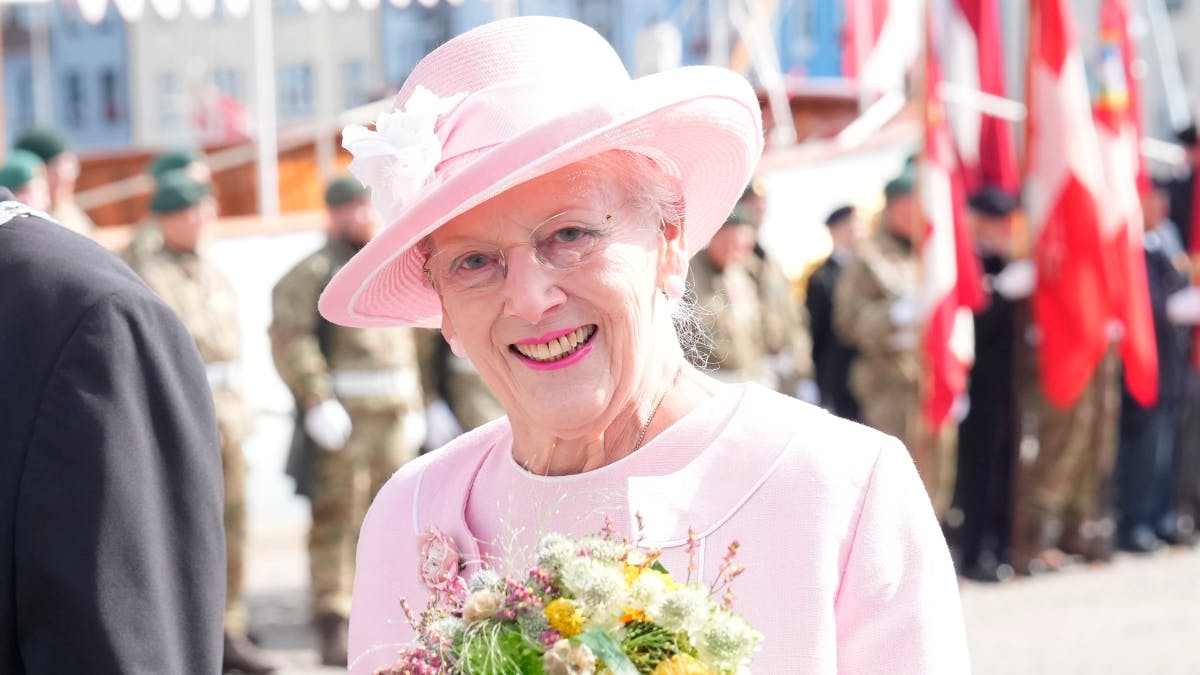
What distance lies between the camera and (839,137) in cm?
1633

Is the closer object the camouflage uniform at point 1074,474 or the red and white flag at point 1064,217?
the red and white flag at point 1064,217

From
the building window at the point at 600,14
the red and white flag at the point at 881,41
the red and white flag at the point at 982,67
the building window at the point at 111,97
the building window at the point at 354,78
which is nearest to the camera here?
the red and white flag at the point at 982,67

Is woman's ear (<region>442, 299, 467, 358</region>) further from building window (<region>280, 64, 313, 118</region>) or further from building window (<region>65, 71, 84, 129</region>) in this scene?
building window (<region>65, 71, 84, 129</region>)

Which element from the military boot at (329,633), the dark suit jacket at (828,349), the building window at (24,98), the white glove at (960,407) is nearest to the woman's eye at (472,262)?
the military boot at (329,633)

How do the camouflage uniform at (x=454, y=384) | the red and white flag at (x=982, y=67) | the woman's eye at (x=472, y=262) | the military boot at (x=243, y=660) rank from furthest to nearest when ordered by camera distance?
the red and white flag at (x=982, y=67)
the camouflage uniform at (x=454, y=384)
the military boot at (x=243, y=660)
the woman's eye at (x=472, y=262)

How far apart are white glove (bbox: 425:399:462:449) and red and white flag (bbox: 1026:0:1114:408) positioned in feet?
11.4

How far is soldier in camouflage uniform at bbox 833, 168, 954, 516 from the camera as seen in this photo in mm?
9898

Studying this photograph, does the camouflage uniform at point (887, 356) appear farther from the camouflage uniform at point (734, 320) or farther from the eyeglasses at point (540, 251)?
the eyeglasses at point (540, 251)

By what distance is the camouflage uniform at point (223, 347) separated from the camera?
25.8ft

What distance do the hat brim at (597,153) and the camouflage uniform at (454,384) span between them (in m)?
5.88

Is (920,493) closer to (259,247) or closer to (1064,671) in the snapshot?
(1064,671)

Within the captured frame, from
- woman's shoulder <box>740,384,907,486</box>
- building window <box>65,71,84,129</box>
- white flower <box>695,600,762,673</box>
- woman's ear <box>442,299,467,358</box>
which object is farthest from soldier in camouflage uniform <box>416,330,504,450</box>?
building window <box>65,71,84,129</box>

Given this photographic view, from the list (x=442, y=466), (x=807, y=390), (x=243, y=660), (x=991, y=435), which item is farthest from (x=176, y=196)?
(x=442, y=466)

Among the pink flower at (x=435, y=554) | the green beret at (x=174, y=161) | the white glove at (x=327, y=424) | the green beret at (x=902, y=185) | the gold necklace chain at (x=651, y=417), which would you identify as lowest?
the white glove at (x=327, y=424)
